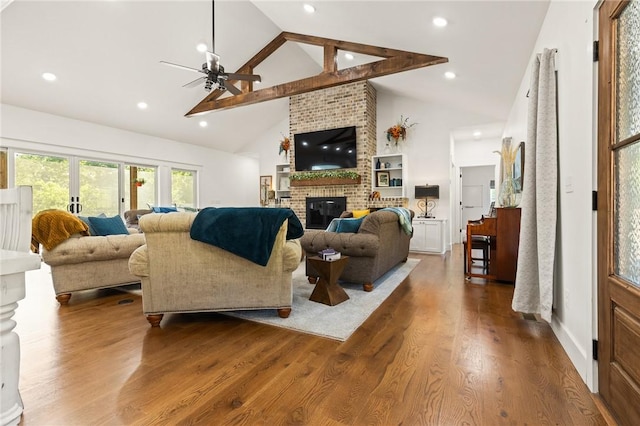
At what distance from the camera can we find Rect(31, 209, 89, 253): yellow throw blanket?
9.55 feet

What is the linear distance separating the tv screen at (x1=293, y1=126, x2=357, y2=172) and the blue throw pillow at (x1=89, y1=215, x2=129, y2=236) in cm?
444

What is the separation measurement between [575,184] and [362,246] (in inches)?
74.9

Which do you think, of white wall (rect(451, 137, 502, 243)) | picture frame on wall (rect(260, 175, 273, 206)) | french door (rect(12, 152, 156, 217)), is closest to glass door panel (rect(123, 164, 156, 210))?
french door (rect(12, 152, 156, 217))

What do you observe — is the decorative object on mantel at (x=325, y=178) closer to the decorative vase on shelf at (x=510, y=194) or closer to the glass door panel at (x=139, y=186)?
the decorative vase on shelf at (x=510, y=194)

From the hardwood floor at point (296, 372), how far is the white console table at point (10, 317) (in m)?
0.48

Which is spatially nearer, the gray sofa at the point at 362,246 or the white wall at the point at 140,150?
the gray sofa at the point at 362,246

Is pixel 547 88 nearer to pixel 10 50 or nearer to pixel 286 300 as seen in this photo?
pixel 286 300

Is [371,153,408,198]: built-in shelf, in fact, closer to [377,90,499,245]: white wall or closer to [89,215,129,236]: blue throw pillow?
[377,90,499,245]: white wall

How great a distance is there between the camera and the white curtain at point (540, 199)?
6.97ft

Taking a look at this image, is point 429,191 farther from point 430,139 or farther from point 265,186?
point 265,186

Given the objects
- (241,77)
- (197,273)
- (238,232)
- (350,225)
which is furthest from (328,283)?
(241,77)

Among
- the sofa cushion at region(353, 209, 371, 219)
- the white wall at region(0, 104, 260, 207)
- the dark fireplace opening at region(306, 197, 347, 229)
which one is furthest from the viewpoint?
the dark fireplace opening at region(306, 197, 347, 229)

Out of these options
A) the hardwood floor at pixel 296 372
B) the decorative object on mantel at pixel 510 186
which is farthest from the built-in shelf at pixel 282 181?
the hardwood floor at pixel 296 372

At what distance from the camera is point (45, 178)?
5.51 meters
